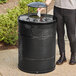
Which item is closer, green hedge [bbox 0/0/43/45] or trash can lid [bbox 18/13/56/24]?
trash can lid [bbox 18/13/56/24]

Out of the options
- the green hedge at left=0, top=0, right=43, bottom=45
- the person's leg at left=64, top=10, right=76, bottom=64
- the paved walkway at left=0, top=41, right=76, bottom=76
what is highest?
the person's leg at left=64, top=10, right=76, bottom=64

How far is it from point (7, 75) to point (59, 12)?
1.45 m

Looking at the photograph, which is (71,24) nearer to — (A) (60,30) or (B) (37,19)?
(A) (60,30)

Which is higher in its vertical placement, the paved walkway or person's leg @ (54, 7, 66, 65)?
person's leg @ (54, 7, 66, 65)

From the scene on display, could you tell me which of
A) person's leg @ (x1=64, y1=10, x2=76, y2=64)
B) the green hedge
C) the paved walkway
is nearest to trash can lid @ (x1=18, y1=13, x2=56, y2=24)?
person's leg @ (x1=64, y1=10, x2=76, y2=64)

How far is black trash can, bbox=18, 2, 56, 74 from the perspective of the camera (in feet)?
19.9

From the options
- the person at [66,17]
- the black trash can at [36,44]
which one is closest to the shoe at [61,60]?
the person at [66,17]

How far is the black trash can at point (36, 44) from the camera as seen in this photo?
238 inches

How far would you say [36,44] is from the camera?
614cm

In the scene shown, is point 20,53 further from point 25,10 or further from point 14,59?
point 25,10

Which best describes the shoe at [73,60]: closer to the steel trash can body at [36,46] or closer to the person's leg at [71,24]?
the person's leg at [71,24]

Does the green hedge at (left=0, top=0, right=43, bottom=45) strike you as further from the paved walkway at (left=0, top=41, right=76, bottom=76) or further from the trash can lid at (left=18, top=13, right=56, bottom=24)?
the trash can lid at (left=18, top=13, right=56, bottom=24)

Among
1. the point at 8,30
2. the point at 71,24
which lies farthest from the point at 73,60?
the point at 8,30

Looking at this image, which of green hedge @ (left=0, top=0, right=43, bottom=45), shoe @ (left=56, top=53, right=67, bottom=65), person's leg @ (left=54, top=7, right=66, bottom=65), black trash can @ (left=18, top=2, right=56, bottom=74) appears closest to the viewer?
black trash can @ (left=18, top=2, right=56, bottom=74)
